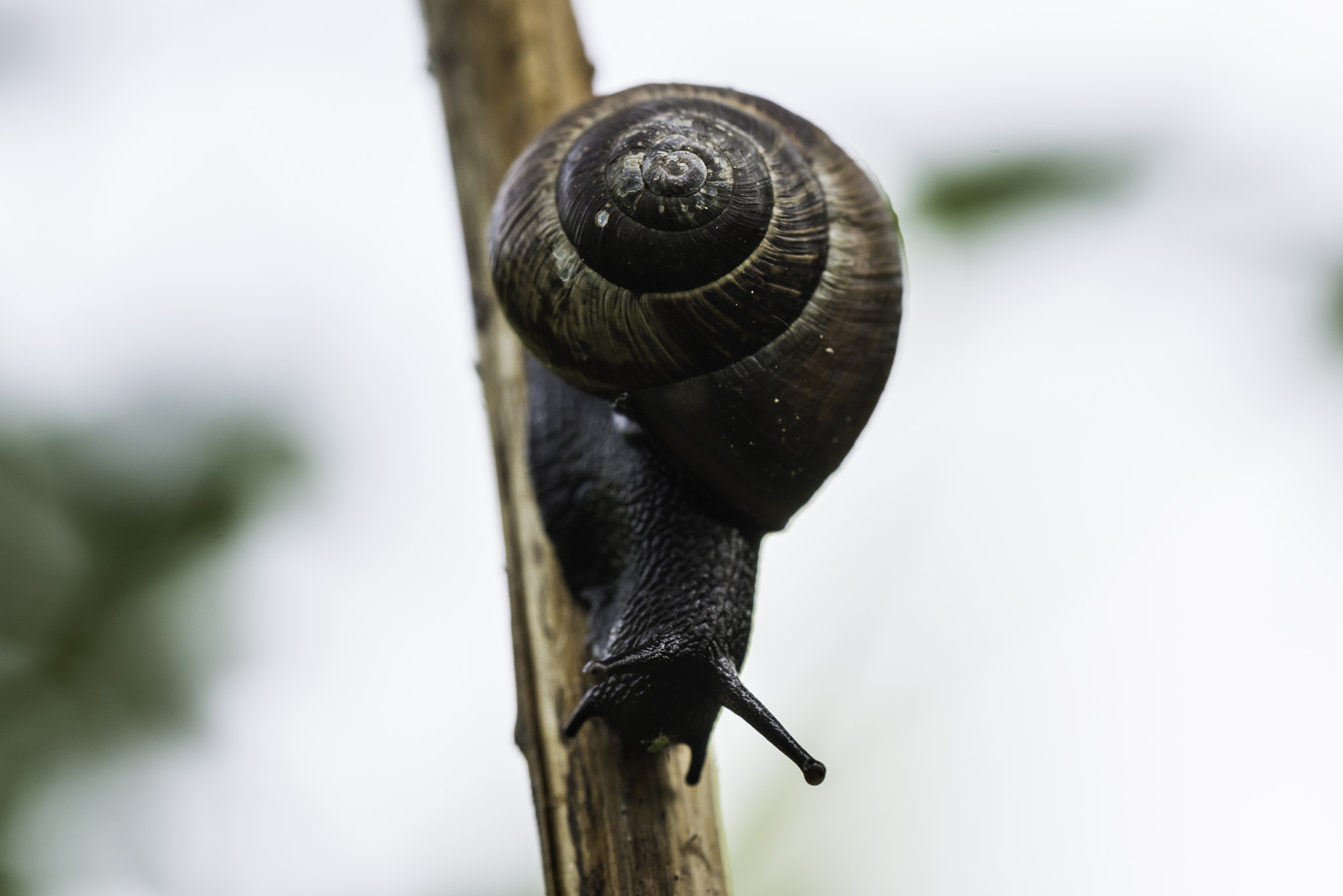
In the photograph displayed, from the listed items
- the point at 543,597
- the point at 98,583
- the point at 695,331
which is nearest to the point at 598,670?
the point at 543,597

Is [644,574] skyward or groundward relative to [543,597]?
skyward

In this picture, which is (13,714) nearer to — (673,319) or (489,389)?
(489,389)

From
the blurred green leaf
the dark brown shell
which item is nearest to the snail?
the dark brown shell

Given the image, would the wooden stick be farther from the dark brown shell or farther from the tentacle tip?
the dark brown shell

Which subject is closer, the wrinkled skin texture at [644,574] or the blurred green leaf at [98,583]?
the wrinkled skin texture at [644,574]

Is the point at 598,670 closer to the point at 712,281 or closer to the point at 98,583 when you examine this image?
the point at 712,281

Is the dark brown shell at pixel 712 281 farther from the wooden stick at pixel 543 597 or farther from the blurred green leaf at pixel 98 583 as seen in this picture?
the blurred green leaf at pixel 98 583

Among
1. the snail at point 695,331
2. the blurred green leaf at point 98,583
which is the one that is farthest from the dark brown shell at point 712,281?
the blurred green leaf at point 98,583

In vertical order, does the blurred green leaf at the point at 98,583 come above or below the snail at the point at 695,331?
below
